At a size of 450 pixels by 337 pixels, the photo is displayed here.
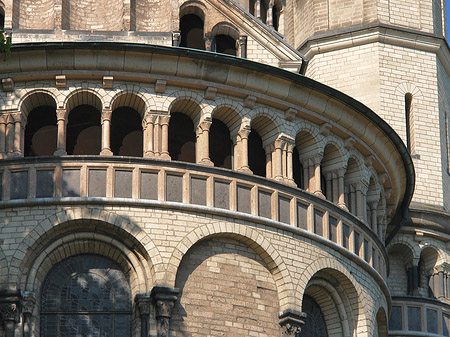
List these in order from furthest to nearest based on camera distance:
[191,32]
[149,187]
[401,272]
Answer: [401,272]
[191,32]
[149,187]

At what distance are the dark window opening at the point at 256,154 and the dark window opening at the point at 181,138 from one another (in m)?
1.57

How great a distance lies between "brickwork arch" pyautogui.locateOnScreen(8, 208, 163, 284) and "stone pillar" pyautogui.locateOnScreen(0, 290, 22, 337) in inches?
24.5

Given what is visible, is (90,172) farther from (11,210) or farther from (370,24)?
(370,24)

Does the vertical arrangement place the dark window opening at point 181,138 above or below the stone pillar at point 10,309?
above

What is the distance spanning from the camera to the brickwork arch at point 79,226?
31438mm

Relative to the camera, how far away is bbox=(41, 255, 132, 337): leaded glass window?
31.7 m

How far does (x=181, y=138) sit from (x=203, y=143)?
91cm

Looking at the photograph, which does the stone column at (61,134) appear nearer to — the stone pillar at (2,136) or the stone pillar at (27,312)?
the stone pillar at (2,136)

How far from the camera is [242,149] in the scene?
3344 cm

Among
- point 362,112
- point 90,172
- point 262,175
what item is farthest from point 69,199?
point 362,112

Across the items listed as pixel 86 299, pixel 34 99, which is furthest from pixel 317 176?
pixel 34 99

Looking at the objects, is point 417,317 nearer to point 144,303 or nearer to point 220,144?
point 220,144

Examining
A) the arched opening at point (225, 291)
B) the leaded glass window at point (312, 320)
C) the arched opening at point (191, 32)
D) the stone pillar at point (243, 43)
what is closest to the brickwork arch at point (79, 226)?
the arched opening at point (225, 291)

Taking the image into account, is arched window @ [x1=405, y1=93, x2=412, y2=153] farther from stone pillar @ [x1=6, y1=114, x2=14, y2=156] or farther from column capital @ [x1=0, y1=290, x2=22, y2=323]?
column capital @ [x1=0, y1=290, x2=22, y2=323]
